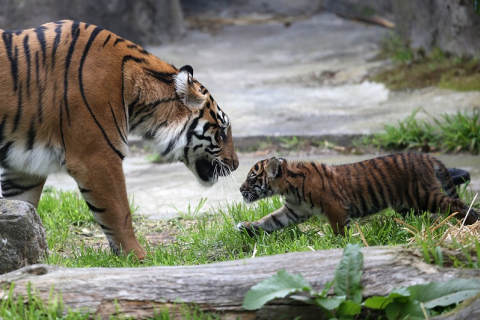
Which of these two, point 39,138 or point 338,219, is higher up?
point 39,138

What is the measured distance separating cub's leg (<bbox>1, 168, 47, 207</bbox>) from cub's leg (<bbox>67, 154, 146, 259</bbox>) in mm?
663

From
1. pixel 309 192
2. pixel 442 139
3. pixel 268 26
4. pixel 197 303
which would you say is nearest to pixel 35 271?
pixel 197 303

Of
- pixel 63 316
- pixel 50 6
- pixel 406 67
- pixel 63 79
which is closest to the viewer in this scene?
pixel 63 316

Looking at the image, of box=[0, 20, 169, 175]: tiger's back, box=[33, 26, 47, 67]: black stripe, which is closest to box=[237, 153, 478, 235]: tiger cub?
box=[0, 20, 169, 175]: tiger's back

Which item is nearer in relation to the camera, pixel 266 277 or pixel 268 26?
pixel 266 277

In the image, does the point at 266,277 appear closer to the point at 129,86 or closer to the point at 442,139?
the point at 129,86

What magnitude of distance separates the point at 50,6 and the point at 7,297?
9.61 m

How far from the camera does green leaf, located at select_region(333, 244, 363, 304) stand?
281 cm

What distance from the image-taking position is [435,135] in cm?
714

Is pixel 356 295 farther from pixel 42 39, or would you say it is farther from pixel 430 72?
pixel 430 72

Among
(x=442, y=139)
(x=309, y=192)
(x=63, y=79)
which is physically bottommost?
(x=442, y=139)

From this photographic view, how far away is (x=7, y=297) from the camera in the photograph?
2908 mm

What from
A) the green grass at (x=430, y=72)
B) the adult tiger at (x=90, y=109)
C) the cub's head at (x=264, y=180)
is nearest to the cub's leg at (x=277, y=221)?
the cub's head at (x=264, y=180)

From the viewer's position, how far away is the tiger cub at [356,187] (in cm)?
433
